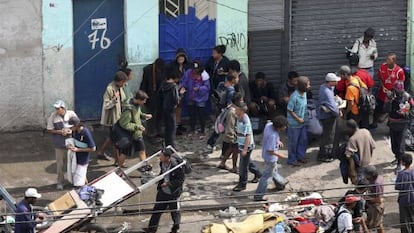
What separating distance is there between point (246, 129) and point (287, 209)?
1.83 metres

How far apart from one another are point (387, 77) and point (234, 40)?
3158 millimetres

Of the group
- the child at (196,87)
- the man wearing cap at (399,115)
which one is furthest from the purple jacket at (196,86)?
the man wearing cap at (399,115)

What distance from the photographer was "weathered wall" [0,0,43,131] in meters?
19.4

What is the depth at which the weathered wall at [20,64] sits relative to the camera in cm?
1942

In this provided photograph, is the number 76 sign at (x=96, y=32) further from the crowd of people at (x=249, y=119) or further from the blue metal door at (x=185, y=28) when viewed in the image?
the blue metal door at (x=185, y=28)

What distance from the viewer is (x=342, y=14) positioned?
21250 millimetres

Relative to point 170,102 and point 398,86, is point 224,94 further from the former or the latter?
point 398,86

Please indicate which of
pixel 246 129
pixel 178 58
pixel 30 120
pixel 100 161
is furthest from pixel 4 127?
pixel 246 129

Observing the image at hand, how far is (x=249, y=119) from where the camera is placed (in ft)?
61.1

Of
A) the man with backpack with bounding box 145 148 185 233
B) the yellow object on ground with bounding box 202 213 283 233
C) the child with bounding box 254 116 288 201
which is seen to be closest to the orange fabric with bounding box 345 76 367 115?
the child with bounding box 254 116 288 201

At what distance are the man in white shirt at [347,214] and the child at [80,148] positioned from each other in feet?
14.9

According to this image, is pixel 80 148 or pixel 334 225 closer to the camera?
pixel 334 225

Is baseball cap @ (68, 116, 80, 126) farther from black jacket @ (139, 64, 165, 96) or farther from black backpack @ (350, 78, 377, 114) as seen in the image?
black backpack @ (350, 78, 377, 114)

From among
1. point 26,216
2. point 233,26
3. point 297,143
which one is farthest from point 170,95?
point 26,216
